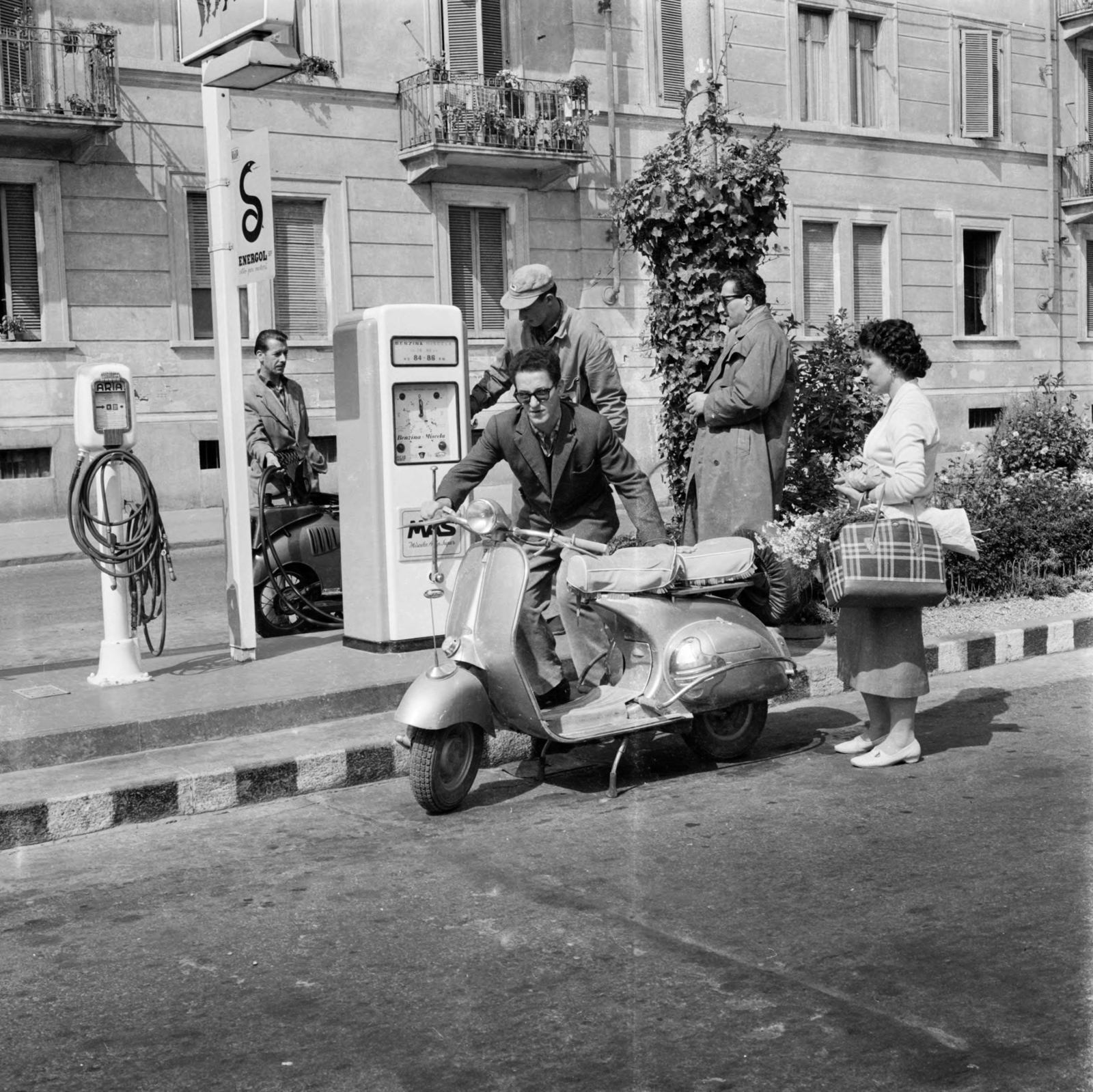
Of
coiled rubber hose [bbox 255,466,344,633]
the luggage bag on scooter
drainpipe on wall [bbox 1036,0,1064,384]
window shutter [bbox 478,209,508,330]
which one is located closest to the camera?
the luggage bag on scooter

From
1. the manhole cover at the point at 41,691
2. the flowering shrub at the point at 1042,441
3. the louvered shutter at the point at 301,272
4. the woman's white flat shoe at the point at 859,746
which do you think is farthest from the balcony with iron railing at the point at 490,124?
the woman's white flat shoe at the point at 859,746

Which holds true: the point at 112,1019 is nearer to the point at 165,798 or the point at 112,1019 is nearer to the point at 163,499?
the point at 165,798

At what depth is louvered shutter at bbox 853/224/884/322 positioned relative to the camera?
87.9 ft

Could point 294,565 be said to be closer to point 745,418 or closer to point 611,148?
point 745,418

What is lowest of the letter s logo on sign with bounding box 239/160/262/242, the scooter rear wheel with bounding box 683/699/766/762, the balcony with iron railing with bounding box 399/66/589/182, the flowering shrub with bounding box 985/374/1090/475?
the scooter rear wheel with bounding box 683/699/766/762

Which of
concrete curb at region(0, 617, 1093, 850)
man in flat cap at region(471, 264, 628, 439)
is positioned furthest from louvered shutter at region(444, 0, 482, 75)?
concrete curb at region(0, 617, 1093, 850)

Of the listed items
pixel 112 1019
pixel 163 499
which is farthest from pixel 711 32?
pixel 112 1019

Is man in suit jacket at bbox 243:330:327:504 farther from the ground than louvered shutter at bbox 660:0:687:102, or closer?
closer

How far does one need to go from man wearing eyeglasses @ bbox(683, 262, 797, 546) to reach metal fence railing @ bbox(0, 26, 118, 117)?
1273 centimetres

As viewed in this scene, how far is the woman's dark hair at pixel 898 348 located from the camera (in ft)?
20.7

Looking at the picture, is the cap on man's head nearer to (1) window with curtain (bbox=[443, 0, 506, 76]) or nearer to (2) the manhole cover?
(2) the manhole cover

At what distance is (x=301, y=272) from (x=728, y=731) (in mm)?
15615

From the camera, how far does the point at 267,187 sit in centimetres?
786

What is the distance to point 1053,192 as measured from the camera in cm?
2931
